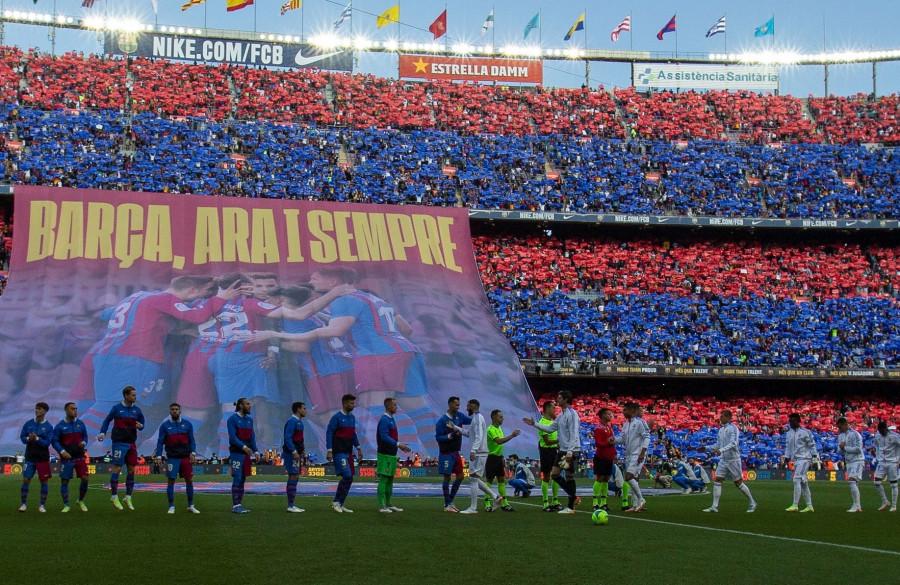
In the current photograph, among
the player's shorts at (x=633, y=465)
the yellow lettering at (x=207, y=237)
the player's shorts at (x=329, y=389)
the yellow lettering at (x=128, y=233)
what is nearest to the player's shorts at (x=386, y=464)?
the player's shorts at (x=633, y=465)

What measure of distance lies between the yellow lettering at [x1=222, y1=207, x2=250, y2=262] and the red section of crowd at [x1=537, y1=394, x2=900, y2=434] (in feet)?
55.3

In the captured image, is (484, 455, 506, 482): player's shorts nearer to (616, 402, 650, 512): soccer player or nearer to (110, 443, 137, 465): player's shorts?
(616, 402, 650, 512): soccer player

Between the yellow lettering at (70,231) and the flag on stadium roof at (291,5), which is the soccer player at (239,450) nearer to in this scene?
the yellow lettering at (70,231)

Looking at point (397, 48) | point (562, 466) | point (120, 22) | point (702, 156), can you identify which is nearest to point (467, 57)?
point (397, 48)

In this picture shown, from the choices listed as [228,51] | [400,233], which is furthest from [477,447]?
[228,51]

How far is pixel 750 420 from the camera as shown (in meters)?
51.0

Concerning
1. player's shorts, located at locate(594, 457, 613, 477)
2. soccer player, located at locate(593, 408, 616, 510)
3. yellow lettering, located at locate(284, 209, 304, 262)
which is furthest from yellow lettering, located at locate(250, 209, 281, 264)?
player's shorts, located at locate(594, 457, 613, 477)

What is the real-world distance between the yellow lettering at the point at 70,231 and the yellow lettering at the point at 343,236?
12176 mm

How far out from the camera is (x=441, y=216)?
175ft

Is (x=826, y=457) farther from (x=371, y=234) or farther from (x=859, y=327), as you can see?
(x=371, y=234)

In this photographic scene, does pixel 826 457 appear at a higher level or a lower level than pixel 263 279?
lower

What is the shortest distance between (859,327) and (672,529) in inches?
1677

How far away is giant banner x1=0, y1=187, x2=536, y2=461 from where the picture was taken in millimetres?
41688

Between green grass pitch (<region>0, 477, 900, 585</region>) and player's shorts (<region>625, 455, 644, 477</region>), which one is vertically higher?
player's shorts (<region>625, 455, 644, 477</region>)
